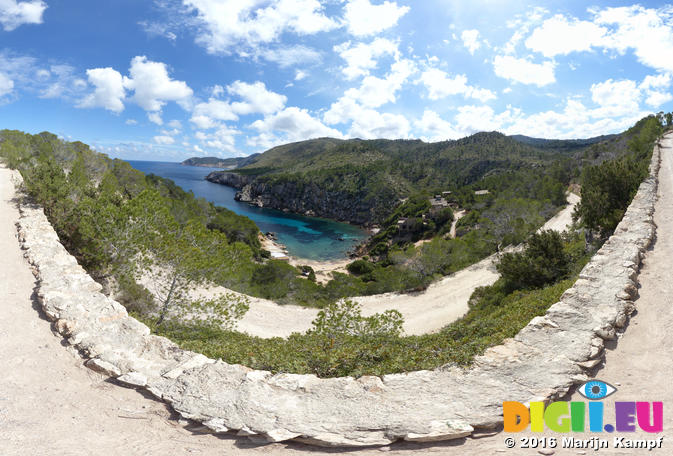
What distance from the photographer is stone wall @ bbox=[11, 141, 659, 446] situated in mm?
4520


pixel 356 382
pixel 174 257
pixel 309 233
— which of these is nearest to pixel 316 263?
pixel 309 233

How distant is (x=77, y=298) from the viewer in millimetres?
8344

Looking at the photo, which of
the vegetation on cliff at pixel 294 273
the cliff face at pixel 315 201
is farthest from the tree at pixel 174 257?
the cliff face at pixel 315 201

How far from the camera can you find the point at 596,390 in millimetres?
5133

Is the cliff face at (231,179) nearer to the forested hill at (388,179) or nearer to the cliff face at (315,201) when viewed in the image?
the cliff face at (315,201)

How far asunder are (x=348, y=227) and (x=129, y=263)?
253 feet

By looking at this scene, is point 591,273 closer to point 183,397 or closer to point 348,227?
point 183,397

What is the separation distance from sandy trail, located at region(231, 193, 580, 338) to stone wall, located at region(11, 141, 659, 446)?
940cm

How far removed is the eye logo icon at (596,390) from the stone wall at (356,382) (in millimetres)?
164

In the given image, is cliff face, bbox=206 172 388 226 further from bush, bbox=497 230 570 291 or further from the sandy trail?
bush, bbox=497 230 570 291

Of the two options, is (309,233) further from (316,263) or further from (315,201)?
(315,201)

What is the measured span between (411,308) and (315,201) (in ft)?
288

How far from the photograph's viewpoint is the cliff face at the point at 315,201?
308 ft

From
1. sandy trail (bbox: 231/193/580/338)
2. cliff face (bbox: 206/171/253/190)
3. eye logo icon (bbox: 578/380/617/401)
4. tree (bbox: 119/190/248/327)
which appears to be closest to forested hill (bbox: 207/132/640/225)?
cliff face (bbox: 206/171/253/190)
